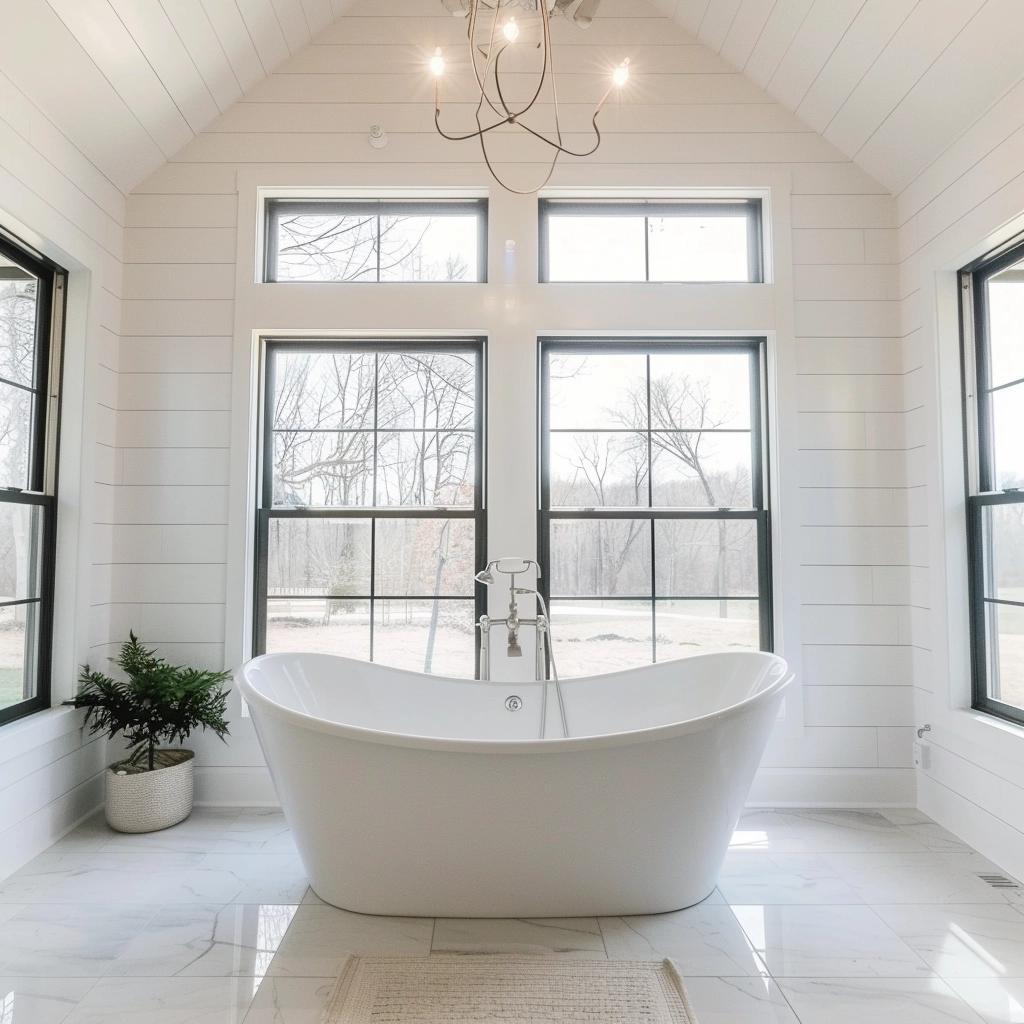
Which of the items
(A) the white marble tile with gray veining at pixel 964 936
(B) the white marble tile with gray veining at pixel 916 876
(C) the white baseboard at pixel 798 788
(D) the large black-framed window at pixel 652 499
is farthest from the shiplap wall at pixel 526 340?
(A) the white marble tile with gray veining at pixel 964 936

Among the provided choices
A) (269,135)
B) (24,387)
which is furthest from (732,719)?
(269,135)

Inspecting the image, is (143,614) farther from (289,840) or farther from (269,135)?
(269,135)

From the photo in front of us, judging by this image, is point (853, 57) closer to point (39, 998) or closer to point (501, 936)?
point (501, 936)

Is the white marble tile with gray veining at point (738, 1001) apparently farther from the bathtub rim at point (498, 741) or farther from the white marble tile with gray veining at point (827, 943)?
the bathtub rim at point (498, 741)

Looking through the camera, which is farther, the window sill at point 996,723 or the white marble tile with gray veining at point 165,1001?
the window sill at point 996,723

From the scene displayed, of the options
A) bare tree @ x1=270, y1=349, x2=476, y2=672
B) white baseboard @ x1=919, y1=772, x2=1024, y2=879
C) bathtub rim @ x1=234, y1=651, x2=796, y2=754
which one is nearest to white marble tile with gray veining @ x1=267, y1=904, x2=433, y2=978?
bathtub rim @ x1=234, y1=651, x2=796, y2=754

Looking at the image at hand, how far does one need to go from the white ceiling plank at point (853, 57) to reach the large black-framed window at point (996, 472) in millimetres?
820

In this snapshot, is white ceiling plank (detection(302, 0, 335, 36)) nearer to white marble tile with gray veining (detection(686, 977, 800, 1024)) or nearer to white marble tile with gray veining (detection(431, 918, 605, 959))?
white marble tile with gray veining (detection(431, 918, 605, 959))

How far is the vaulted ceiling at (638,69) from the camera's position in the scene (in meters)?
2.24

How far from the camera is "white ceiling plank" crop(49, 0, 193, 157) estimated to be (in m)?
2.24

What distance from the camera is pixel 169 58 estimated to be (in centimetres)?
259

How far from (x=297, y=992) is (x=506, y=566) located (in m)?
1.59

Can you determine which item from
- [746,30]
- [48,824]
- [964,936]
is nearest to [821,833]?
[964,936]

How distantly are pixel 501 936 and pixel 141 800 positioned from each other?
1468 mm
